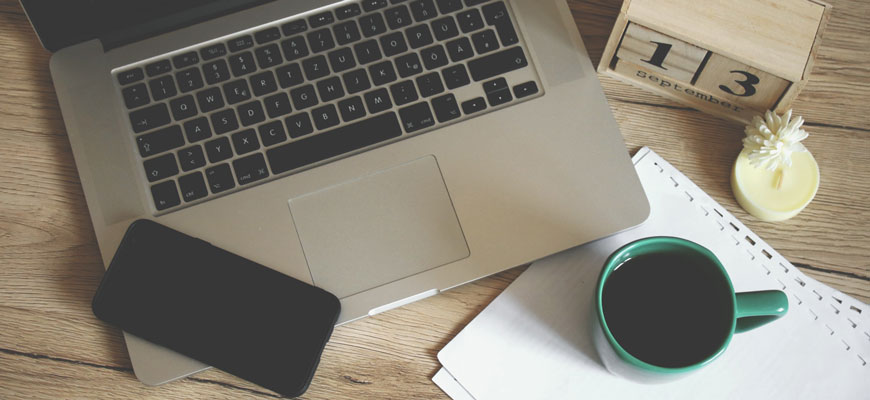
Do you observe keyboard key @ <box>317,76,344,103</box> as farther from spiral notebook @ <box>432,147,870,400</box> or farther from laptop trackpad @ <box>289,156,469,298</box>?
spiral notebook @ <box>432,147,870,400</box>

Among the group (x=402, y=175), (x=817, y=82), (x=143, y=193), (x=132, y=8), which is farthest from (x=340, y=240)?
(x=817, y=82)

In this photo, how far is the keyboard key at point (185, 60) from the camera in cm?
60

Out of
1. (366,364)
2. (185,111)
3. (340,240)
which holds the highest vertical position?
(185,111)

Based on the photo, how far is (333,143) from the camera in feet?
1.92

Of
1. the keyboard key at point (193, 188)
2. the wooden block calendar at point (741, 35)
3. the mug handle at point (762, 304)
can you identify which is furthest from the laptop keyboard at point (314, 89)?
the mug handle at point (762, 304)

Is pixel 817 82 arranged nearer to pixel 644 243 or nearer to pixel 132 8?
pixel 644 243

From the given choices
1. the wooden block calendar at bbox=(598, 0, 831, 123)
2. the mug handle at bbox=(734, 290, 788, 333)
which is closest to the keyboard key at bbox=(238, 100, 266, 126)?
the wooden block calendar at bbox=(598, 0, 831, 123)

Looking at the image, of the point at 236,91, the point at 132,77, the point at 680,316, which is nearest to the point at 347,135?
the point at 236,91

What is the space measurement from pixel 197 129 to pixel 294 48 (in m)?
0.12

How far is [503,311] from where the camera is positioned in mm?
590

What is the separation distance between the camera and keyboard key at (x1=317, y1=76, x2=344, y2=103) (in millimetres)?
592

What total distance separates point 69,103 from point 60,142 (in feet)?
0.19

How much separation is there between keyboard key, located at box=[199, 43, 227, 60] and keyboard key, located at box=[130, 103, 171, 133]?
0.21 feet

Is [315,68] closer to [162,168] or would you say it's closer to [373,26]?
[373,26]
